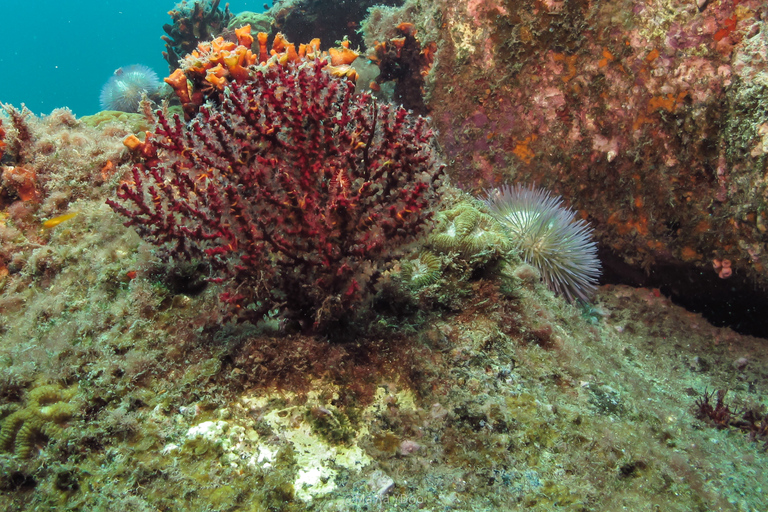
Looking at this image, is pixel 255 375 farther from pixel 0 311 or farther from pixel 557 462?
pixel 0 311

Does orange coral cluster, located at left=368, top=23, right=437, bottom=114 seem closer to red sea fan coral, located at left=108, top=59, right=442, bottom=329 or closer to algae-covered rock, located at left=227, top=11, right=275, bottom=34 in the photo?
red sea fan coral, located at left=108, top=59, right=442, bottom=329

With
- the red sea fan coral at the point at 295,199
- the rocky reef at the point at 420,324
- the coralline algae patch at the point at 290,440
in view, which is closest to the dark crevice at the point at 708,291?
the rocky reef at the point at 420,324

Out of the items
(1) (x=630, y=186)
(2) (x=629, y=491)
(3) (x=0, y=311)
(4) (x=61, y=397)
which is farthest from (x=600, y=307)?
(3) (x=0, y=311)

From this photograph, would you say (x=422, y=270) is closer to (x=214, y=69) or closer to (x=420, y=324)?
(x=420, y=324)

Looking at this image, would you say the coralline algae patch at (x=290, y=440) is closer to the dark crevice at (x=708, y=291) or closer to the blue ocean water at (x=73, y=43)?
the dark crevice at (x=708, y=291)

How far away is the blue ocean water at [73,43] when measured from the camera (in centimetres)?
10506

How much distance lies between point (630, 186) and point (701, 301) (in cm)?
190

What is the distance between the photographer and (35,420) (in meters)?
2.12

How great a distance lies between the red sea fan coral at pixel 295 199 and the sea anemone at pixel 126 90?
31.7ft

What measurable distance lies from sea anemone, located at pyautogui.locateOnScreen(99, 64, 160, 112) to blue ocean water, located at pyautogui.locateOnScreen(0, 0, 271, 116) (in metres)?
108

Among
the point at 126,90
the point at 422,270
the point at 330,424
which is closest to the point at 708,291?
the point at 422,270

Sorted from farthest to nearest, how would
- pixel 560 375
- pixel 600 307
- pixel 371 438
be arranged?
pixel 600 307 → pixel 560 375 → pixel 371 438

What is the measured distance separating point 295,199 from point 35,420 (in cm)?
183

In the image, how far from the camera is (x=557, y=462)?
2.29 m
